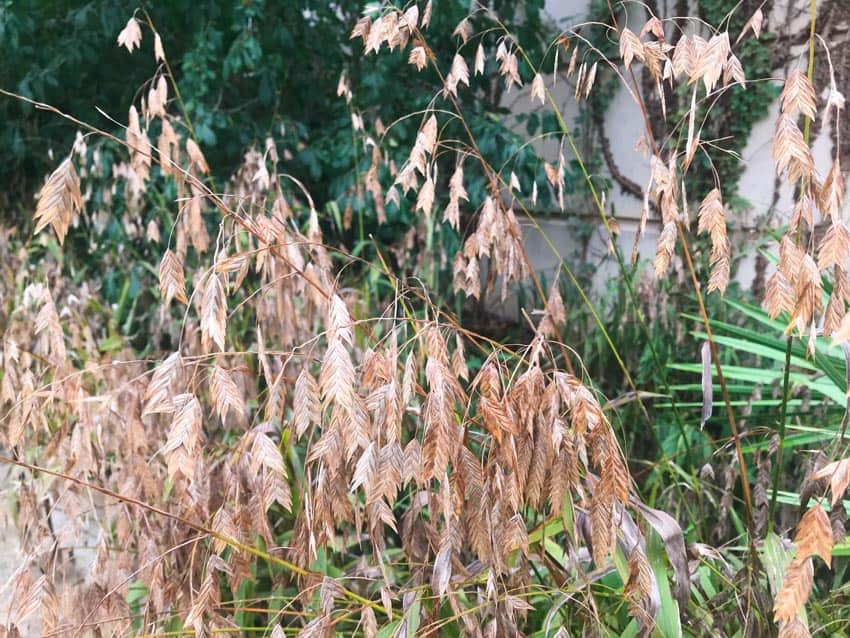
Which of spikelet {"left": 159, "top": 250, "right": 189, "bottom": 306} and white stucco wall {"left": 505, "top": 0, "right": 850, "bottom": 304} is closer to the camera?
spikelet {"left": 159, "top": 250, "right": 189, "bottom": 306}

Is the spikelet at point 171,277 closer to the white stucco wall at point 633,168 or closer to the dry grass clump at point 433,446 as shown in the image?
the dry grass clump at point 433,446

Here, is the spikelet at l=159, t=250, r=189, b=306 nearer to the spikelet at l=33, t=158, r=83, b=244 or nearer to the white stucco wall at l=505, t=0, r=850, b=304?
the spikelet at l=33, t=158, r=83, b=244

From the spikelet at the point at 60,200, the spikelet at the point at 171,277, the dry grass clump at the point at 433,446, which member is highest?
the spikelet at the point at 60,200

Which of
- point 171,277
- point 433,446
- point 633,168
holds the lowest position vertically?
point 433,446

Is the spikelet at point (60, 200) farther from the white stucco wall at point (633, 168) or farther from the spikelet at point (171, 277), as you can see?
the white stucco wall at point (633, 168)

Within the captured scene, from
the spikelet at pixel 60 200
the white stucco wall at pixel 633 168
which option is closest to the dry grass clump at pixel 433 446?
the spikelet at pixel 60 200

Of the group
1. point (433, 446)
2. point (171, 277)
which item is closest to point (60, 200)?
point (171, 277)

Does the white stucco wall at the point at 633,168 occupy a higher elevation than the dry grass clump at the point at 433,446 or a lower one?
higher

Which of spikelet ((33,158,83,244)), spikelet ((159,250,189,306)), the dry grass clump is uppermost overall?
spikelet ((33,158,83,244))

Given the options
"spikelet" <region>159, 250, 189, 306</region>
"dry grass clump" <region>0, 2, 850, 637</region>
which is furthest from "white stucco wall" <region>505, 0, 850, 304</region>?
"spikelet" <region>159, 250, 189, 306</region>

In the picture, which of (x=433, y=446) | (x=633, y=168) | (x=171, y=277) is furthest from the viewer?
(x=633, y=168)

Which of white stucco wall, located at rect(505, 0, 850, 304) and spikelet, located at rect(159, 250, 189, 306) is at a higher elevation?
white stucco wall, located at rect(505, 0, 850, 304)

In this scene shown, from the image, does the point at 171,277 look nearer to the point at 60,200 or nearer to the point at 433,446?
the point at 60,200

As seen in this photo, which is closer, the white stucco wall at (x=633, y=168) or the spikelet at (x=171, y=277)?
the spikelet at (x=171, y=277)
